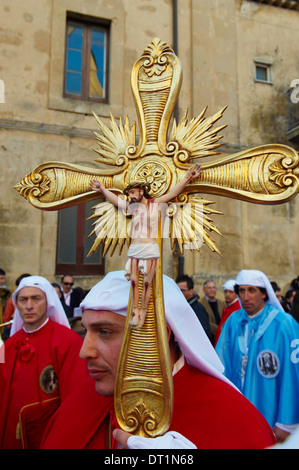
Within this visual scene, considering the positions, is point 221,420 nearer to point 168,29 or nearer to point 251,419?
point 251,419

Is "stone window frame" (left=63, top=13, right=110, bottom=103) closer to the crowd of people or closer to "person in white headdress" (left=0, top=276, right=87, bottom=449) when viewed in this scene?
the crowd of people

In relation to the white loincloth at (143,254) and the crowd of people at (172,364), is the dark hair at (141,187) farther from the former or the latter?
the crowd of people at (172,364)

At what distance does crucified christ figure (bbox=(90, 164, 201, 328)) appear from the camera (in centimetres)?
138

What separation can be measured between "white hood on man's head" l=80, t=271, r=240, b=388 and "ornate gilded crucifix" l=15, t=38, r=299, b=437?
0.19m

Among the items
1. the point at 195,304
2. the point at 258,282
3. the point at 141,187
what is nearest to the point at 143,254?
the point at 141,187

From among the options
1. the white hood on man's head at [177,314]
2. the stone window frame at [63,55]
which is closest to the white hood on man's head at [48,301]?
the white hood on man's head at [177,314]

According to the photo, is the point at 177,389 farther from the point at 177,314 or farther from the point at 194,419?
the point at 177,314

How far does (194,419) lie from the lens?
1463mm

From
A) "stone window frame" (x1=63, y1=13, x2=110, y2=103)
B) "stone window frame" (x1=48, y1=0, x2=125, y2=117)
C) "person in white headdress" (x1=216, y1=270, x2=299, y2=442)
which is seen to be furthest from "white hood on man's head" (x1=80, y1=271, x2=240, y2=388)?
"stone window frame" (x1=63, y1=13, x2=110, y2=103)

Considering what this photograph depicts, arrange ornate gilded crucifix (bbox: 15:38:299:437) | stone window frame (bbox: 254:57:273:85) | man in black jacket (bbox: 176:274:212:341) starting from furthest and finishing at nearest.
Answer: stone window frame (bbox: 254:57:273:85) < man in black jacket (bbox: 176:274:212:341) < ornate gilded crucifix (bbox: 15:38:299:437)

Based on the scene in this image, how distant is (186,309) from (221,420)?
436mm

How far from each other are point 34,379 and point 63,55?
7.72m

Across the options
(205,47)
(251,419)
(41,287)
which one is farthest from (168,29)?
(251,419)

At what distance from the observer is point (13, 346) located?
300cm
